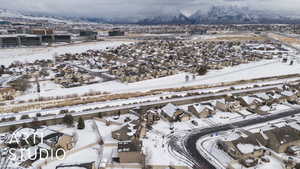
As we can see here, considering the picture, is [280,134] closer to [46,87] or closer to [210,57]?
[46,87]

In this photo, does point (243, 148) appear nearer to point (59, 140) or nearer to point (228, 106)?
point (228, 106)

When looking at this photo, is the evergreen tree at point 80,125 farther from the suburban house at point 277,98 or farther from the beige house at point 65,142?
the suburban house at point 277,98

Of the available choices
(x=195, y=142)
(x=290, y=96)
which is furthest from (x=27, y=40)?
(x=290, y=96)

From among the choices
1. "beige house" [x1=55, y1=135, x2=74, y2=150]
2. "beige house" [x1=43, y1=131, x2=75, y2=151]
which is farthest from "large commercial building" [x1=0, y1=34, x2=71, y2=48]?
"beige house" [x1=55, y1=135, x2=74, y2=150]

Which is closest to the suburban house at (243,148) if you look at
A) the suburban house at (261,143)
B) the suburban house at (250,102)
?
the suburban house at (261,143)

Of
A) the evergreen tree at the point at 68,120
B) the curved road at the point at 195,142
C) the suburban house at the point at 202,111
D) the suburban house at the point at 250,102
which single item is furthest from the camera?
the suburban house at the point at 250,102
